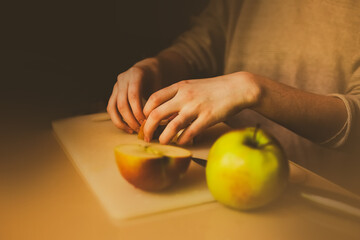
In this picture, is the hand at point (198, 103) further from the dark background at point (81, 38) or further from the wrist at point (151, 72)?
the dark background at point (81, 38)

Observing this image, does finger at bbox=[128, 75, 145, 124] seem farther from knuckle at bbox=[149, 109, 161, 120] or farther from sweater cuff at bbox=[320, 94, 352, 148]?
sweater cuff at bbox=[320, 94, 352, 148]

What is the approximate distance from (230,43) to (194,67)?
0.16 m

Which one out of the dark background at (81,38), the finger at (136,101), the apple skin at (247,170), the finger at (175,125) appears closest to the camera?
the apple skin at (247,170)

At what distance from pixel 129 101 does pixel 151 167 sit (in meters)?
0.32

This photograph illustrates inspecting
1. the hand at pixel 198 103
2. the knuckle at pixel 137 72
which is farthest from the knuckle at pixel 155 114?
the knuckle at pixel 137 72

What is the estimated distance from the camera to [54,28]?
1.36 meters

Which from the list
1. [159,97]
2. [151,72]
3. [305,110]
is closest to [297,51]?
[305,110]

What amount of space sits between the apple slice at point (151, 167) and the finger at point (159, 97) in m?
0.17

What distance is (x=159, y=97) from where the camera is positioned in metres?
0.72

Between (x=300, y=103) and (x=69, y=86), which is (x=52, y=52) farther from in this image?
(x=300, y=103)

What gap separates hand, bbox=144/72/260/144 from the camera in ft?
A: 2.27

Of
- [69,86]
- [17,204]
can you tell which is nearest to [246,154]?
[17,204]

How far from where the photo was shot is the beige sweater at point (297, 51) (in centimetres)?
95

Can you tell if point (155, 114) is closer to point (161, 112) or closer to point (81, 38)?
point (161, 112)
